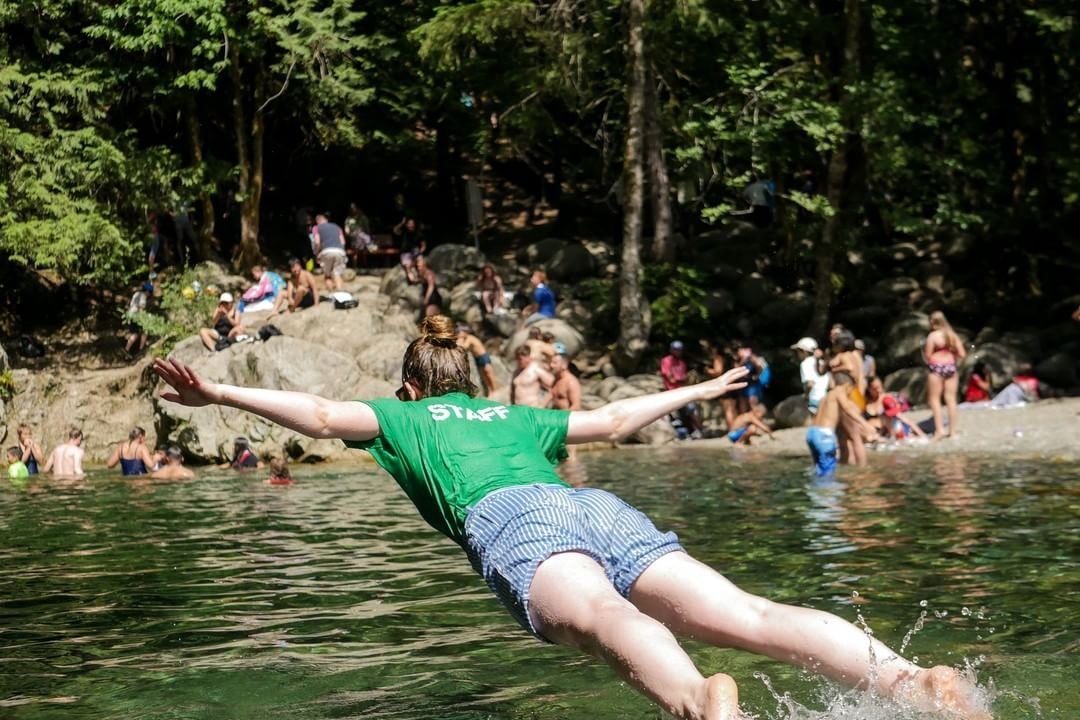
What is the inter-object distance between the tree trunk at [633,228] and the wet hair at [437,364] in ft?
71.0

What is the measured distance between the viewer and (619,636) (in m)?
4.41

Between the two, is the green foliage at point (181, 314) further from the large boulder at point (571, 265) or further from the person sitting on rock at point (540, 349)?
the person sitting on rock at point (540, 349)

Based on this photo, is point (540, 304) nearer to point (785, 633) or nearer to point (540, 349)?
point (540, 349)

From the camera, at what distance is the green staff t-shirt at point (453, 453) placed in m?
5.11

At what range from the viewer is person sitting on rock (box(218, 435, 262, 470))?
822 inches

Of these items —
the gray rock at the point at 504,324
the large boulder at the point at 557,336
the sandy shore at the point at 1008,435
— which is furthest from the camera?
the gray rock at the point at 504,324

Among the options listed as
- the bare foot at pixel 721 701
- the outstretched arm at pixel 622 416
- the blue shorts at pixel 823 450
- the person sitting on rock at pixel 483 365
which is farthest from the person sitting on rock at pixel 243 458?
the bare foot at pixel 721 701

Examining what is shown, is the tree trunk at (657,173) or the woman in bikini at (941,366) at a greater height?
the tree trunk at (657,173)

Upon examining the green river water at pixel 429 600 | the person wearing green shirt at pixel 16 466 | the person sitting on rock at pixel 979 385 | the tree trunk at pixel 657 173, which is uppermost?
the tree trunk at pixel 657 173

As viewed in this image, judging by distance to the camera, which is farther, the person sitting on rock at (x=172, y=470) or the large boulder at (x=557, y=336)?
the large boulder at (x=557, y=336)

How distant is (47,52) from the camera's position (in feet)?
98.7

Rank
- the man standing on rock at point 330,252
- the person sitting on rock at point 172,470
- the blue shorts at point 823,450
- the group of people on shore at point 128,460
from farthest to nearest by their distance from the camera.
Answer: the man standing on rock at point 330,252, the group of people on shore at point 128,460, the person sitting on rock at point 172,470, the blue shorts at point 823,450

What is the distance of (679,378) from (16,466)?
1143cm

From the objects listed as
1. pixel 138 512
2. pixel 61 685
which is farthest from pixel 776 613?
pixel 138 512
